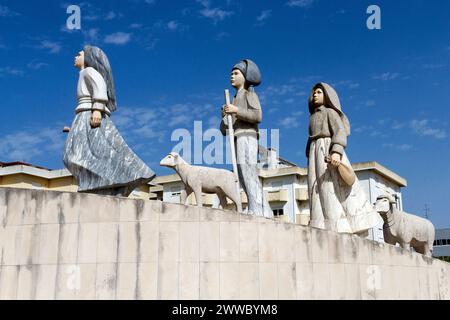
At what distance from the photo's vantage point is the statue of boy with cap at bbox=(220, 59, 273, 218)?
977 cm

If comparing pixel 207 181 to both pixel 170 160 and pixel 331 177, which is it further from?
pixel 331 177

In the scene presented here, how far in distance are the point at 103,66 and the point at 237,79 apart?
2.48 metres

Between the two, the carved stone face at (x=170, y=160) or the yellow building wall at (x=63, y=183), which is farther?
the yellow building wall at (x=63, y=183)

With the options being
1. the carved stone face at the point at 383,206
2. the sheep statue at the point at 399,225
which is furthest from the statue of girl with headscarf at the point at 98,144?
the sheep statue at the point at 399,225

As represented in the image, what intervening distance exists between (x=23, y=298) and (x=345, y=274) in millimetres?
4458

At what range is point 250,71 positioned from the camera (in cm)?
1034

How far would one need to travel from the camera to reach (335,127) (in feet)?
30.3

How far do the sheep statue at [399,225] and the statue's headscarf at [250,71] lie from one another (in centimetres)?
393

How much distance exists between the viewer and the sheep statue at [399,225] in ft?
39.0

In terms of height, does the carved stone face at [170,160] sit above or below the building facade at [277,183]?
below

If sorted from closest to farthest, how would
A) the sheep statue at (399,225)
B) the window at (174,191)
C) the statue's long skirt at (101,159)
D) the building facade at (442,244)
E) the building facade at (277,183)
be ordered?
the statue's long skirt at (101,159) → the sheep statue at (399,225) → the building facade at (277,183) → the window at (174,191) → the building facade at (442,244)

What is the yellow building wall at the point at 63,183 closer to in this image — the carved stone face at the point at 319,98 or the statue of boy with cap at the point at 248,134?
the statue of boy with cap at the point at 248,134
